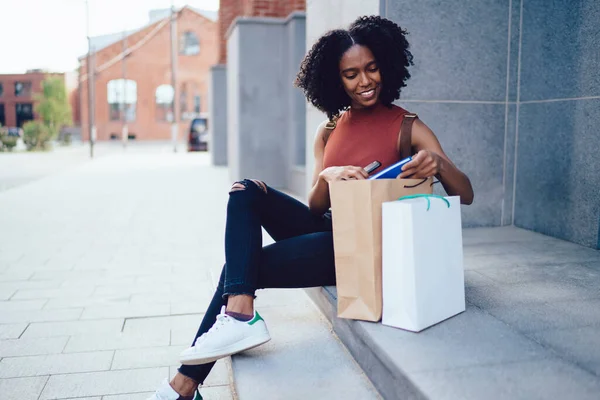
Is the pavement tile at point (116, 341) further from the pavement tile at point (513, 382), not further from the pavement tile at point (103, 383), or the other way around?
the pavement tile at point (513, 382)

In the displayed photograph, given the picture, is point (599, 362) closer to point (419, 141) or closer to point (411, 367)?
point (411, 367)

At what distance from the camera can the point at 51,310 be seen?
161 inches

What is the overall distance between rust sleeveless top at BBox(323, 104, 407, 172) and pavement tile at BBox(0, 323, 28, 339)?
2.12 meters

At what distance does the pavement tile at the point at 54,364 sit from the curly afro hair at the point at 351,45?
178 cm

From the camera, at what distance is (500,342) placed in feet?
7.88

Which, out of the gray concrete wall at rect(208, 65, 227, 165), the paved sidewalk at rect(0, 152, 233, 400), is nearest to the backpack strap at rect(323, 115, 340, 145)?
the paved sidewalk at rect(0, 152, 233, 400)

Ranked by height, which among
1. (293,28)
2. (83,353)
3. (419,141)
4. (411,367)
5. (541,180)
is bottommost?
(83,353)

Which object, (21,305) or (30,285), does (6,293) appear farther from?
(21,305)

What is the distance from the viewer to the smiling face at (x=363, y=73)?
9.46 feet

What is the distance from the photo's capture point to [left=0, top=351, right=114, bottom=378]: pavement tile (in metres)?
3.11

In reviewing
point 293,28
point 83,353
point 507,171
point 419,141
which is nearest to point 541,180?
point 507,171

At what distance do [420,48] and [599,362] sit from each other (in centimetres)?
282

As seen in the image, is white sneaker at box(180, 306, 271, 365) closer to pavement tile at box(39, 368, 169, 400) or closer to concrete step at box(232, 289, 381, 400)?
concrete step at box(232, 289, 381, 400)

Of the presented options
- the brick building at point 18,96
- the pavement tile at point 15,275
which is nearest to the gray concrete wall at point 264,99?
the pavement tile at point 15,275
